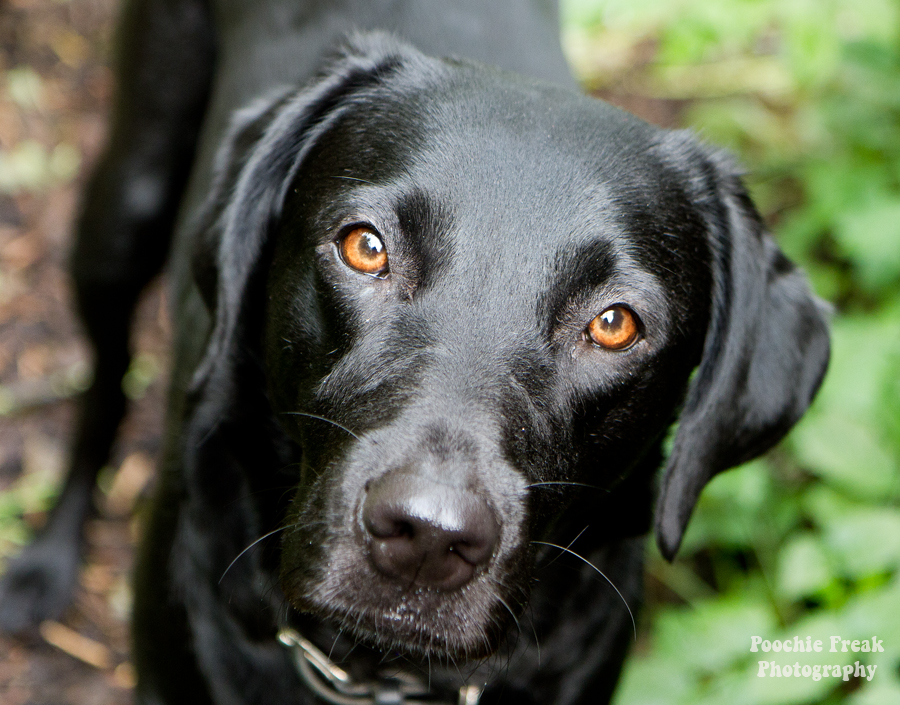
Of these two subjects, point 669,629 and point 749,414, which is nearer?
point 749,414

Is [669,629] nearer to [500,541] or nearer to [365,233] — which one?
[500,541]

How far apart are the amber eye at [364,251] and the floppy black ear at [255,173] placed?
35 centimetres

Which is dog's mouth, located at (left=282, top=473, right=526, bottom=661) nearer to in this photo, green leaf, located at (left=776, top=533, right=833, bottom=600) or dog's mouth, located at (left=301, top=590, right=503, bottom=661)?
dog's mouth, located at (left=301, top=590, right=503, bottom=661)

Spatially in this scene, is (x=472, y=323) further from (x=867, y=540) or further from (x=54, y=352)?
(x=54, y=352)

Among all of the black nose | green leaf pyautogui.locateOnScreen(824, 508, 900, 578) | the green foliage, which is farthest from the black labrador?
green leaf pyautogui.locateOnScreen(824, 508, 900, 578)

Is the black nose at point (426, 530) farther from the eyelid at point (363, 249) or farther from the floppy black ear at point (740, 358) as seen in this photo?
the floppy black ear at point (740, 358)

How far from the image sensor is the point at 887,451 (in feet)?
9.59

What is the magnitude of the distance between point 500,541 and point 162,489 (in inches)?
46.6

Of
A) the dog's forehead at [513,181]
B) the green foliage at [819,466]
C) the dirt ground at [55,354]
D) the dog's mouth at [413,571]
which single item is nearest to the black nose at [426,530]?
the dog's mouth at [413,571]

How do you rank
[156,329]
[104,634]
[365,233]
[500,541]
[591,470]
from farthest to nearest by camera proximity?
1. [156,329]
2. [104,634]
3. [591,470]
4. [365,233]
5. [500,541]

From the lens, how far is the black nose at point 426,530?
1.56 meters

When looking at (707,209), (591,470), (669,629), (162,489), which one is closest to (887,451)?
(669,629)

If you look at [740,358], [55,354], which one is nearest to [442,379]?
[740,358]

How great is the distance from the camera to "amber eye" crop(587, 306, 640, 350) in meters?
1.97
